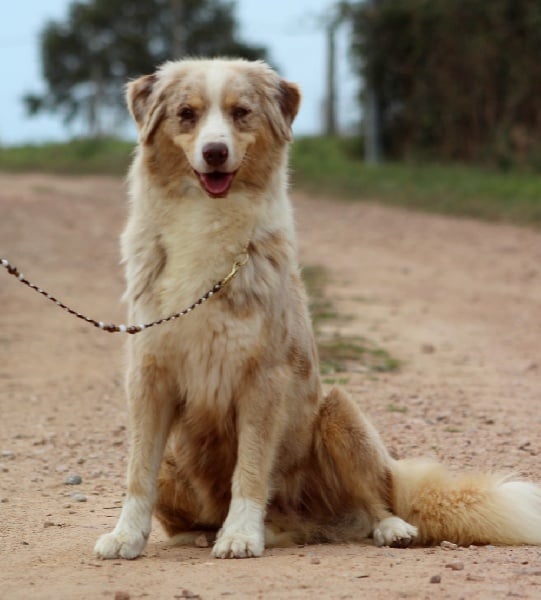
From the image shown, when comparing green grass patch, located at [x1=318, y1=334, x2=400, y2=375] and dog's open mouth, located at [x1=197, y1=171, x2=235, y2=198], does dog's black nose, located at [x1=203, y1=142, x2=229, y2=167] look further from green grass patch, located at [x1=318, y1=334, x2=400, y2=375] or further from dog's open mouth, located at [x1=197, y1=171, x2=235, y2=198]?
green grass patch, located at [x1=318, y1=334, x2=400, y2=375]

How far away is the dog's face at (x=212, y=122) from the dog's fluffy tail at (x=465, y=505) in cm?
147

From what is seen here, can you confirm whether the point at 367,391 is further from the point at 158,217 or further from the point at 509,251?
the point at 509,251

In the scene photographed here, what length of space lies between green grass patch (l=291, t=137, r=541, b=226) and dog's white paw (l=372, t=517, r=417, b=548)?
501 inches

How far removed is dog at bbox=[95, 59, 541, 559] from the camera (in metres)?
4.77

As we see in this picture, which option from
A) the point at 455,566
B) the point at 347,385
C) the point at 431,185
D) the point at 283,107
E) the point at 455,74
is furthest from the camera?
the point at 455,74

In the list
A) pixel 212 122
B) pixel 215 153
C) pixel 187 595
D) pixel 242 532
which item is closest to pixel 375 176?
pixel 212 122

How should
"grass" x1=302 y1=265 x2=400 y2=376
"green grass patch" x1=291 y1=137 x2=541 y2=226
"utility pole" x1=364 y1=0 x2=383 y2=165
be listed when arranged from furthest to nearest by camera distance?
"utility pole" x1=364 y1=0 x2=383 y2=165 → "green grass patch" x1=291 y1=137 x2=541 y2=226 → "grass" x1=302 y1=265 x2=400 y2=376

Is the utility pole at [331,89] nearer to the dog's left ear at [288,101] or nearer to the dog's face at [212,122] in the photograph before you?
the dog's left ear at [288,101]

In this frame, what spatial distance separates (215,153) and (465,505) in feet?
5.92

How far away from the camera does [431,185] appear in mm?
21656

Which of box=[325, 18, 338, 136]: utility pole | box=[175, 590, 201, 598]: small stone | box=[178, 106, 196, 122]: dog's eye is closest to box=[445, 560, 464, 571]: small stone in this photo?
box=[175, 590, 201, 598]: small stone

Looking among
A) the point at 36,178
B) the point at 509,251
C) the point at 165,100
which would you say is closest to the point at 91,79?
the point at 36,178

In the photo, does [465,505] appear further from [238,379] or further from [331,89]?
[331,89]

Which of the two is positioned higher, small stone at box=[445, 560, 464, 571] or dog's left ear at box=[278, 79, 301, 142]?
dog's left ear at box=[278, 79, 301, 142]
